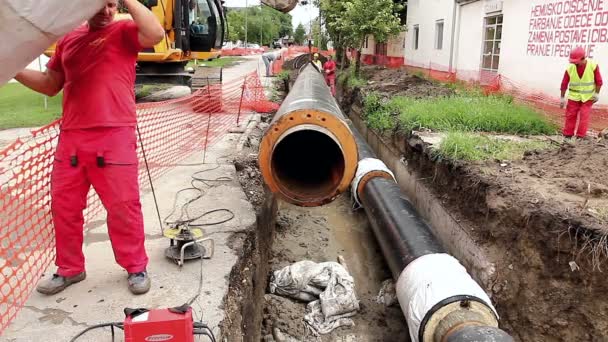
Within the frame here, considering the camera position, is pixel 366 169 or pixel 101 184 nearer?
pixel 101 184

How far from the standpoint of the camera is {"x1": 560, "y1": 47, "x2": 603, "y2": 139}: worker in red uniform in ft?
22.2

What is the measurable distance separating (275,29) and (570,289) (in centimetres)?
8723

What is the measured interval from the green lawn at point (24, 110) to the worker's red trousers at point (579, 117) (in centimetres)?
875

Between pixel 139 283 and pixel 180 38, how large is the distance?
25.5 ft

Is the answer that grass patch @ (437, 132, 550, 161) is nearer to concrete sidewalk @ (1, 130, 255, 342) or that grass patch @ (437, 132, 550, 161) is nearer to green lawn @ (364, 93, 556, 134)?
green lawn @ (364, 93, 556, 134)

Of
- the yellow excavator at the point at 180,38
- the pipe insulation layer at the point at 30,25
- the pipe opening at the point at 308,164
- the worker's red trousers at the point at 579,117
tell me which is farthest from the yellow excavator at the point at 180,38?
the pipe insulation layer at the point at 30,25

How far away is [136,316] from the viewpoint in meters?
2.38

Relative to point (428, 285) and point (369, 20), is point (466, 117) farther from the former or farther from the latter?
point (369, 20)

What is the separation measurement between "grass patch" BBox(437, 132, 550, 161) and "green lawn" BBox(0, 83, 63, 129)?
707 centimetres

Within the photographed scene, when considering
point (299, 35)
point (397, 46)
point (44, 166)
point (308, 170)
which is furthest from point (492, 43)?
point (299, 35)

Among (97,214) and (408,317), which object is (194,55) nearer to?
(97,214)

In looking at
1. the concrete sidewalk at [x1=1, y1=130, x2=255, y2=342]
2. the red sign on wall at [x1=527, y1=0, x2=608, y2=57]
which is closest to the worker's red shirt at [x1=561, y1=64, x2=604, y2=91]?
the red sign on wall at [x1=527, y1=0, x2=608, y2=57]

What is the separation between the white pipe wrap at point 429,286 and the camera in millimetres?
3619

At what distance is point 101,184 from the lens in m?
2.81
